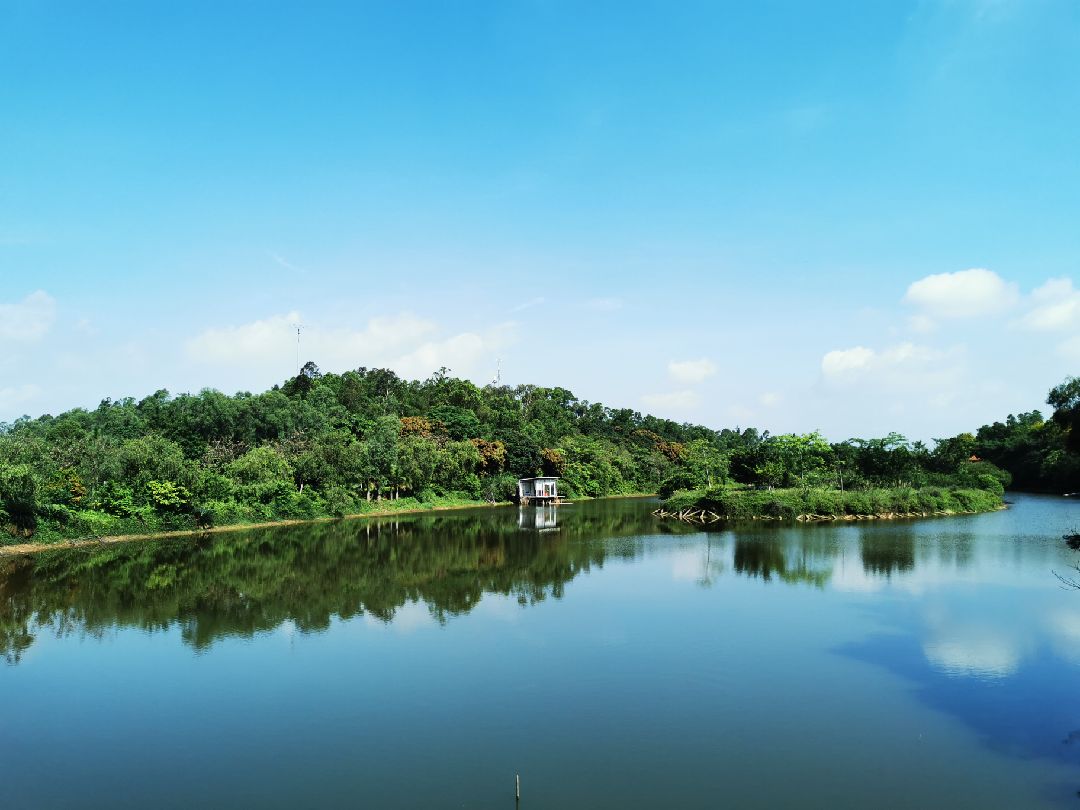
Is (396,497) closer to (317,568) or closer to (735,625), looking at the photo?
(317,568)

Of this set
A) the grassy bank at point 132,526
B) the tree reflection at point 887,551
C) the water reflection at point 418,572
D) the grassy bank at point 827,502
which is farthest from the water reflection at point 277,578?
the tree reflection at point 887,551

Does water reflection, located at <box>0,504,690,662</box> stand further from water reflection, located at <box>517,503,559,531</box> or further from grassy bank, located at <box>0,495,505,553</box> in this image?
water reflection, located at <box>517,503,559,531</box>

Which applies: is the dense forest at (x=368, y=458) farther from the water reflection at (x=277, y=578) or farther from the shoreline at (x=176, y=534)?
the water reflection at (x=277, y=578)

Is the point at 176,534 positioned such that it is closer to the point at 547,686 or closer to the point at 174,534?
the point at 174,534

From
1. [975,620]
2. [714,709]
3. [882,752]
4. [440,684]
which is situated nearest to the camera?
[882,752]

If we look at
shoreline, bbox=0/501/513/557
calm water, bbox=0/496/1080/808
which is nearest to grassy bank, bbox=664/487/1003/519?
calm water, bbox=0/496/1080/808

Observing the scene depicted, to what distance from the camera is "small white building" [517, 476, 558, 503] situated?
167 ft

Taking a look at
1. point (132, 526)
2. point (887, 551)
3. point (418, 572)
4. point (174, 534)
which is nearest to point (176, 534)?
point (174, 534)

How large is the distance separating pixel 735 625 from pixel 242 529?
24.6 metres

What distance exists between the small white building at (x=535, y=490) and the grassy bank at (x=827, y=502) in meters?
15.4

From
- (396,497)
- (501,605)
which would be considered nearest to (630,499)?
(396,497)

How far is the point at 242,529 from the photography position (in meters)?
31.3

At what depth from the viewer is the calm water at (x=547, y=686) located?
728 centimetres

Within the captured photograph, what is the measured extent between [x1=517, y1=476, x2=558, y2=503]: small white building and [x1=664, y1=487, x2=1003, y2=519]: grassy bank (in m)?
15.4
